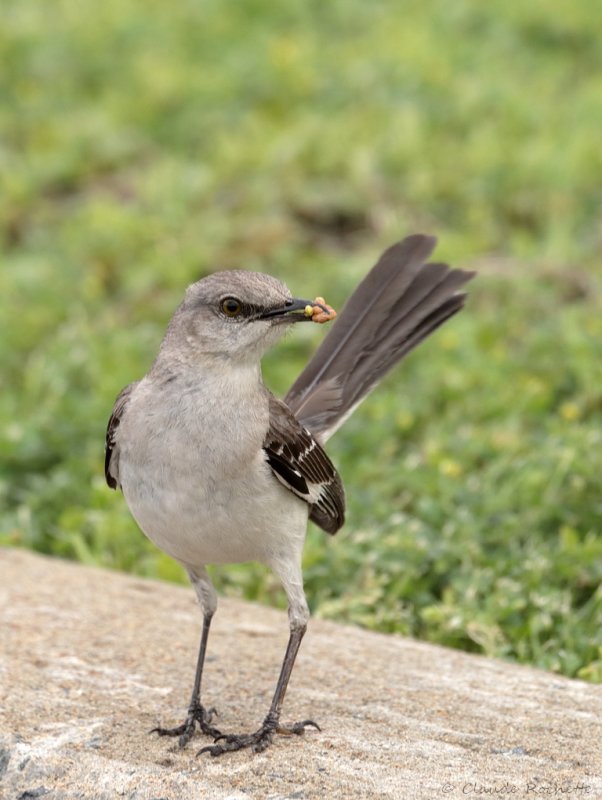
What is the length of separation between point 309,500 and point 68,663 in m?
1.07

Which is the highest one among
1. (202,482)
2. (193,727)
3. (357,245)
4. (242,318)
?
(357,245)

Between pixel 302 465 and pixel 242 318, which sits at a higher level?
pixel 242 318

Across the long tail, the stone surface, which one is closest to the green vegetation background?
the stone surface

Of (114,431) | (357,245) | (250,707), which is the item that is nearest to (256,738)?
(250,707)

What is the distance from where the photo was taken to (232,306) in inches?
165

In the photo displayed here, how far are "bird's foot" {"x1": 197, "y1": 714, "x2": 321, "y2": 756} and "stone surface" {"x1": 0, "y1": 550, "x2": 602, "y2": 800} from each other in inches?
1.5

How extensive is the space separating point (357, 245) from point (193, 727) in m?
5.22

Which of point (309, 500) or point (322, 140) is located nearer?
point (309, 500)

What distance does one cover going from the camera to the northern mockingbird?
13.1ft

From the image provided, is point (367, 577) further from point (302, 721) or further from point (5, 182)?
point (5, 182)

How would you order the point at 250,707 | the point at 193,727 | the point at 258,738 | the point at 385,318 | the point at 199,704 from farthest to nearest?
the point at 385,318
the point at 250,707
the point at 199,704
the point at 193,727
the point at 258,738

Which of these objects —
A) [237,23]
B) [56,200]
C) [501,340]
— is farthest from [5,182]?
[501,340]

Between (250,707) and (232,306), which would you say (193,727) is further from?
(232,306)

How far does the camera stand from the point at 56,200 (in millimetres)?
9586
